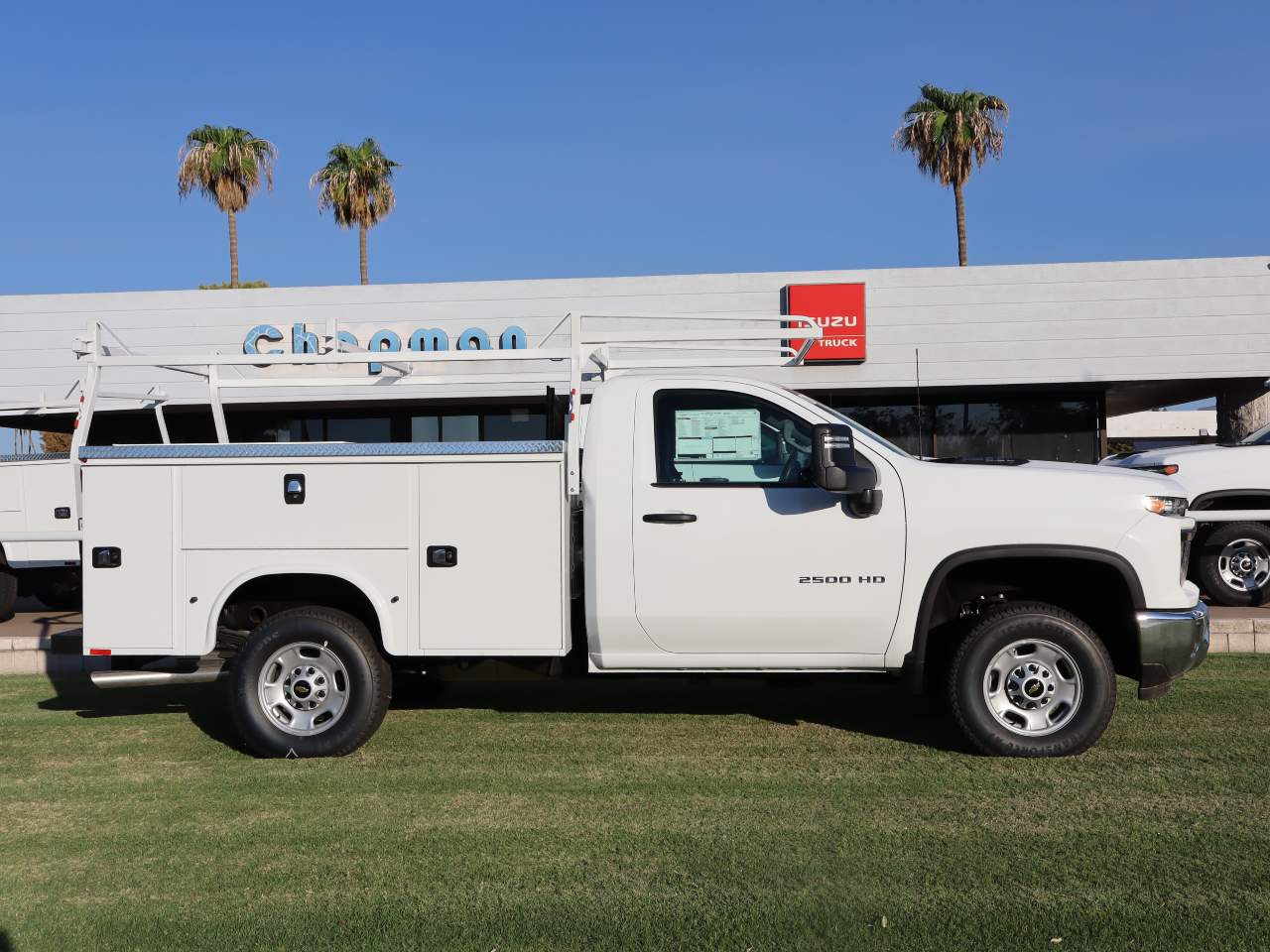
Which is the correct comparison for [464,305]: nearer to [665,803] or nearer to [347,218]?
[665,803]

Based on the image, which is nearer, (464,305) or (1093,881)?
(1093,881)

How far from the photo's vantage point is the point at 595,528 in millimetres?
6172

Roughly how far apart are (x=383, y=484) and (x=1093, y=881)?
12.7ft

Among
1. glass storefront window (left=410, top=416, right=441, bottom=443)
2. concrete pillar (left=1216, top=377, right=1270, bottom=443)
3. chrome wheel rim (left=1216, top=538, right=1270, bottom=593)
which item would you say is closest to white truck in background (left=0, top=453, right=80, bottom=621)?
glass storefront window (left=410, top=416, right=441, bottom=443)

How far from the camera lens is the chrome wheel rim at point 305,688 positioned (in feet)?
20.9

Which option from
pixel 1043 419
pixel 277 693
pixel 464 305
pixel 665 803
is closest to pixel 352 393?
pixel 464 305

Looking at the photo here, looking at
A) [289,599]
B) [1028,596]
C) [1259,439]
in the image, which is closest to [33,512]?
[289,599]

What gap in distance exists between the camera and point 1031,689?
20.0ft

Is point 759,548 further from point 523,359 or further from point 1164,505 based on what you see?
point 1164,505

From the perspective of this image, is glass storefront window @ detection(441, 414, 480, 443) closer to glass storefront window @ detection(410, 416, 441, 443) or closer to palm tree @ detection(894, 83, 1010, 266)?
glass storefront window @ detection(410, 416, 441, 443)

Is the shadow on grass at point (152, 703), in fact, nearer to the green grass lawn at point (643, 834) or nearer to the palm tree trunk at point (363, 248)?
the green grass lawn at point (643, 834)

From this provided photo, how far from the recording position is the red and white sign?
61.4 ft

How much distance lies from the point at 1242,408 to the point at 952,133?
13651 millimetres

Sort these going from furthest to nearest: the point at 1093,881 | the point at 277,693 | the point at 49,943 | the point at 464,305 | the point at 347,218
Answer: the point at 347,218 → the point at 464,305 → the point at 277,693 → the point at 1093,881 → the point at 49,943
